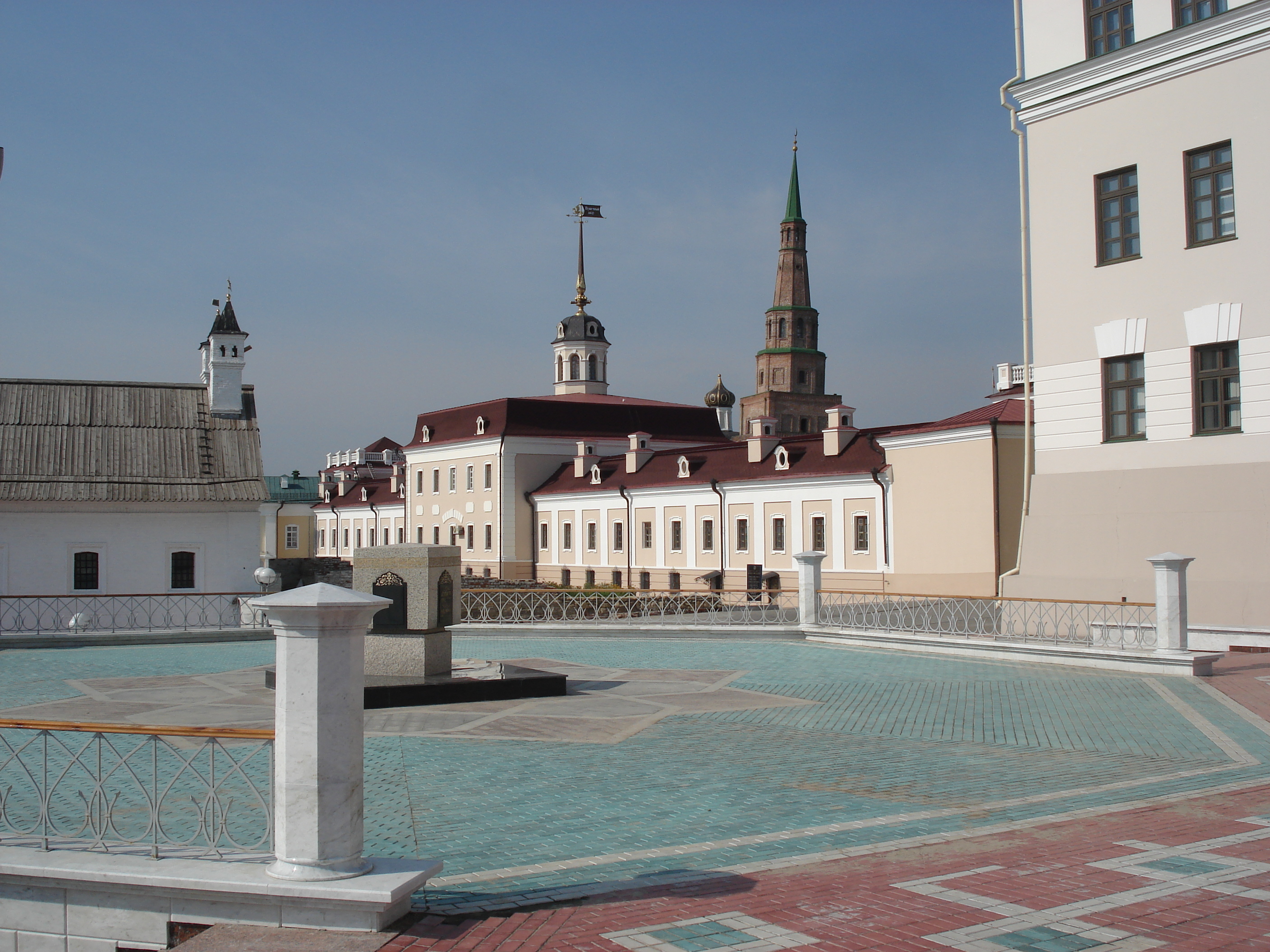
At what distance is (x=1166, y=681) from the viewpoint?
1416 cm

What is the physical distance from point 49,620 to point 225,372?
1127cm

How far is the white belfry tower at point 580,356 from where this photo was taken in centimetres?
6756

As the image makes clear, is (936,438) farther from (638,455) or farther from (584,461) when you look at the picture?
(584,461)

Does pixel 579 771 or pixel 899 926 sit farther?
pixel 579 771

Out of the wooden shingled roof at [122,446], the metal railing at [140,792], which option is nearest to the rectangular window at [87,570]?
the wooden shingled roof at [122,446]

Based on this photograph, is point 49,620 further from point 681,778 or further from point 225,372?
point 681,778

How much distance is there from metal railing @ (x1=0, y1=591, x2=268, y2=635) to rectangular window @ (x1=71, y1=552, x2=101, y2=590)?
2.03 metres

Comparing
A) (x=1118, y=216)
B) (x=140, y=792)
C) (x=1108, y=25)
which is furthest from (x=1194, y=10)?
(x=140, y=792)

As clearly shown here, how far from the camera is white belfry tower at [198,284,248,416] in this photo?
33.8 meters

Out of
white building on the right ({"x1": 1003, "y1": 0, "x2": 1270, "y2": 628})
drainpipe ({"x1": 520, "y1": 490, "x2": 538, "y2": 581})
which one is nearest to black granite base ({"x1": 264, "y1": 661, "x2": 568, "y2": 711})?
white building on the right ({"x1": 1003, "y1": 0, "x2": 1270, "y2": 628})

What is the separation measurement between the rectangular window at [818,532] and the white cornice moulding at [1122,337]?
1838 cm

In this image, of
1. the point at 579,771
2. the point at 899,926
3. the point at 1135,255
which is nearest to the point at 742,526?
the point at 1135,255

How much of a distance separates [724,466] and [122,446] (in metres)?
21.5

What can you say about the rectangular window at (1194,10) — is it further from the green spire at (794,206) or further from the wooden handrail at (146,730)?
the green spire at (794,206)
